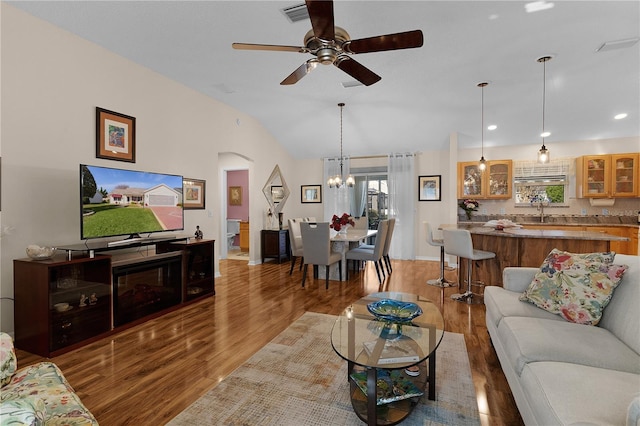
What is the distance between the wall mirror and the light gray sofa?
509cm

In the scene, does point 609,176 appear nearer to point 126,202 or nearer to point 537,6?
point 537,6

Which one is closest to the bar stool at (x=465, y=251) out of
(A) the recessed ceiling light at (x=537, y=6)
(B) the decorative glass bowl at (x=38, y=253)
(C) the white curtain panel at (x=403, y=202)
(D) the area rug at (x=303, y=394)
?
(D) the area rug at (x=303, y=394)

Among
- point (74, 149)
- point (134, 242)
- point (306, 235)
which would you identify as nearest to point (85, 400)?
point (134, 242)

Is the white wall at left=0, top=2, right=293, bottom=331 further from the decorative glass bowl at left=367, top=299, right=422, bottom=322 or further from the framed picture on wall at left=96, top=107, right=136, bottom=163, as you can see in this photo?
the decorative glass bowl at left=367, top=299, right=422, bottom=322

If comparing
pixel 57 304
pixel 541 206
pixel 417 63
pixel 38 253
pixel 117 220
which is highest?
pixel 417 63

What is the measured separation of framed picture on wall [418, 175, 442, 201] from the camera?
266 inches

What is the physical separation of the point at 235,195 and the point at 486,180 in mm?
6057

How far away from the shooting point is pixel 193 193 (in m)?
4.64

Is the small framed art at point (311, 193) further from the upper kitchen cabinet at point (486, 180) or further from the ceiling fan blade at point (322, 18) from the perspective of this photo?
the ceiling fan blade at point (322, 18)

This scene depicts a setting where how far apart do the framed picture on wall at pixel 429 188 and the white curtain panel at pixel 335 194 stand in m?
1.61

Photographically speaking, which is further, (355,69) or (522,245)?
(522,245)

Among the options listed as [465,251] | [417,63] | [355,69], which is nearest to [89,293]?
[355,69]

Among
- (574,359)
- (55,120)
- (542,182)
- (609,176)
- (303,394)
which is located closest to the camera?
(574,359)

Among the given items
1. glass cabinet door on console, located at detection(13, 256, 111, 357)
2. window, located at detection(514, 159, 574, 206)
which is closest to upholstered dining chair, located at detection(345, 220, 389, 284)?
glass cabinet door on console, located at detection(13, 256, 111, 357)
